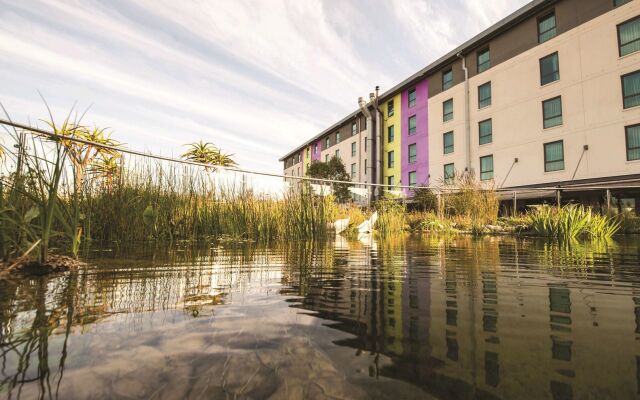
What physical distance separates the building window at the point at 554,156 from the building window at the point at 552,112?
0.86m

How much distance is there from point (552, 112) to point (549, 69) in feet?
6.39

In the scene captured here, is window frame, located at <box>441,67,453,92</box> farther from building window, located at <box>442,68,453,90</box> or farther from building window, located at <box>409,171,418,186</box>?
building window, located at <box>409,171,418,186</box>

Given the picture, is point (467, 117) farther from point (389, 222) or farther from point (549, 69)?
point (389, 222)

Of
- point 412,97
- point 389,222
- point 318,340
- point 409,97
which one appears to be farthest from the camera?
point 409,97

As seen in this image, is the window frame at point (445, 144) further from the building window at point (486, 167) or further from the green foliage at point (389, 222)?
the green foliage at point (389, 222)

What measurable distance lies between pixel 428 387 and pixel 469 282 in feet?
3.65

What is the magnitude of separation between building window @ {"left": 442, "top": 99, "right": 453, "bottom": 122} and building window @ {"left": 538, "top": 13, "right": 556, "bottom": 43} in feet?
16.9

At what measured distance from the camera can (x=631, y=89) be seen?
11359mm

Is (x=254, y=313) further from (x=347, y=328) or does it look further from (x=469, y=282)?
(x=469, y=282)

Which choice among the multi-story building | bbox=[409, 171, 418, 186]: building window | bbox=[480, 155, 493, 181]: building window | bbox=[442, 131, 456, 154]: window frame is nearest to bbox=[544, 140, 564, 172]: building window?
the multi-story building

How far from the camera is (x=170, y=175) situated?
486cm

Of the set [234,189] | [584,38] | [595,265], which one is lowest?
[595,265]

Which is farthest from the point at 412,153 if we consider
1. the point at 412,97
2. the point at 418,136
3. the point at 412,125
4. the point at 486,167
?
the point at 486,167

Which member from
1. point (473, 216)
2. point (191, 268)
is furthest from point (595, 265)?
point (473, 216)
